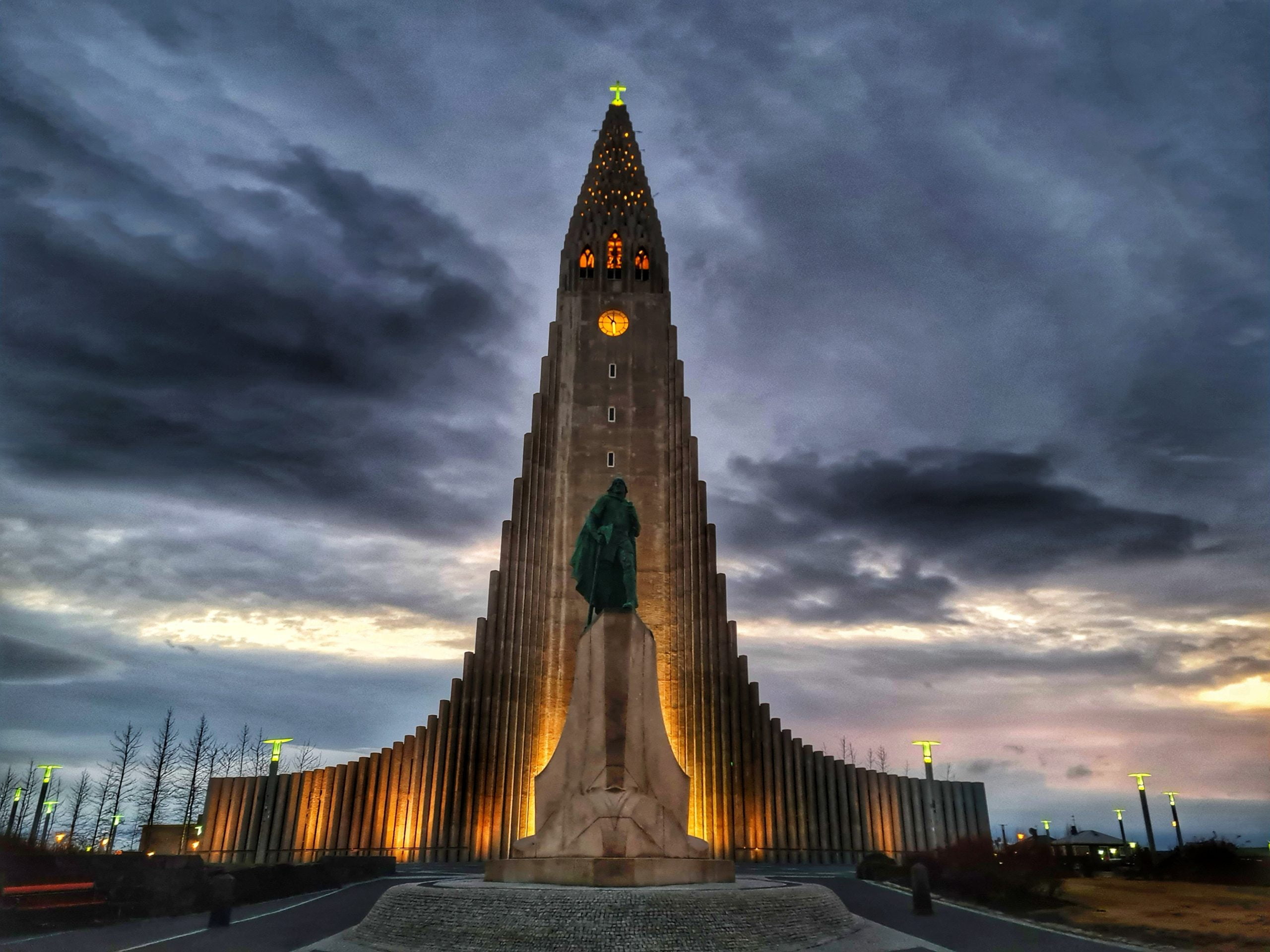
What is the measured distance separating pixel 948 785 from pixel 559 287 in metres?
29.8

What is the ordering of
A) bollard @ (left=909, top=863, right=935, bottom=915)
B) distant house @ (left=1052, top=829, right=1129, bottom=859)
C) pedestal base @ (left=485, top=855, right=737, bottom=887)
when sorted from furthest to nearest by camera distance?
distant house @ (left=1052, top=829, right=1129, bottom=859), bollard @ (left=909, top=863, right=935, bottom=915), pedestal base @ (left=485, top=855, right=737, bottom=887)

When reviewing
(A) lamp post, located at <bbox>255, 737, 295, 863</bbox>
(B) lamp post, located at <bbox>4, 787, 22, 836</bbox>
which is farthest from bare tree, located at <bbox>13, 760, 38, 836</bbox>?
(A) lamp post, located at <bbox>255, 737, 295, 863</bbox>

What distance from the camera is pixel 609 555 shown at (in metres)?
14.1

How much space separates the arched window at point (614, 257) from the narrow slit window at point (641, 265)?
81 centimetres

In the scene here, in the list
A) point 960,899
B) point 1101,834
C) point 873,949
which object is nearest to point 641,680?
point 873,949

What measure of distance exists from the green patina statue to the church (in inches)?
689

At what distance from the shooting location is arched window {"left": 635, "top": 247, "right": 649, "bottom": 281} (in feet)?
137

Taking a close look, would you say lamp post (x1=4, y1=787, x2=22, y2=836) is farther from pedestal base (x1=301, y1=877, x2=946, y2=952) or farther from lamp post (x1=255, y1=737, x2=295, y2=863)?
pedestal base (x1=301, y1=877, x2=946, y2=952)

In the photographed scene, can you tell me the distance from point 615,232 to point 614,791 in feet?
115

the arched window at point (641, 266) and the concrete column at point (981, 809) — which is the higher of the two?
the arched window at point (641, 266)

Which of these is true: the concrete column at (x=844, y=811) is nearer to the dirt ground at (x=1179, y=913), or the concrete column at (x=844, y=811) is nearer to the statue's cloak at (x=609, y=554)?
the dirt ground at (x=1179, y=913)

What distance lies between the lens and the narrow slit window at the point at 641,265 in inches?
1641

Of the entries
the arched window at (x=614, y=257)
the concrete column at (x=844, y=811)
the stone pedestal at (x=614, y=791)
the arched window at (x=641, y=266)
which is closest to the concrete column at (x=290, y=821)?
the concrete column at (x=844, y=811)

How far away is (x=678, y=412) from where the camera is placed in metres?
38.2
